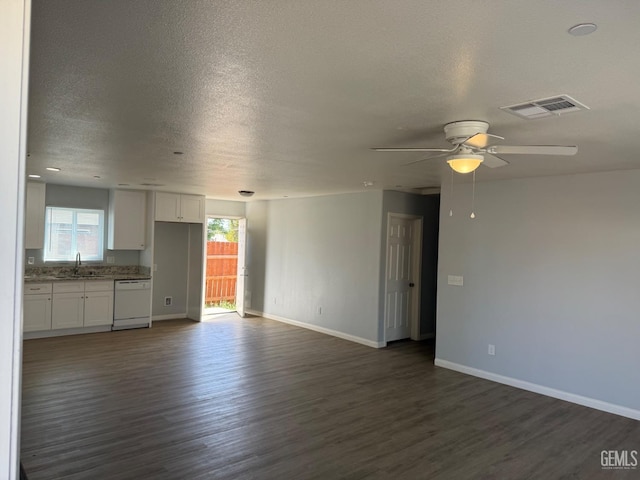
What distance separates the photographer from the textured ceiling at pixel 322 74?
1.57 meters

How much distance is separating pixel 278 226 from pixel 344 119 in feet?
19.8

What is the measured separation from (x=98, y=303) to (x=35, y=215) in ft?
5.56

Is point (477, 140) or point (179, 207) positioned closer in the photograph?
point (477, 140)

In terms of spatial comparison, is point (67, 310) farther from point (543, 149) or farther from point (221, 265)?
point (543, 149)

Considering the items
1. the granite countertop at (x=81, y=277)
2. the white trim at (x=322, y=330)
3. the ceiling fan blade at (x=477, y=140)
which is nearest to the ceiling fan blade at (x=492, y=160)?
the ceiling fan blade at (x=477, y=140)

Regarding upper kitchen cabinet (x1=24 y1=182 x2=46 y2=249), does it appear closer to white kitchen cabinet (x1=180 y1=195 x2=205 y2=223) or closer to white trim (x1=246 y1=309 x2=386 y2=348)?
white kitchen cabinet (x1=180 y1=195 x2=205 y2=223)

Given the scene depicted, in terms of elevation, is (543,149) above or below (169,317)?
above

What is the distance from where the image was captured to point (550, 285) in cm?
491

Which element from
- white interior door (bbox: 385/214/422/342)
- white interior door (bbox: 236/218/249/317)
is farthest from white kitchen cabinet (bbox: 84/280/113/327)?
white interior door (bbox: 385/214/422/342)

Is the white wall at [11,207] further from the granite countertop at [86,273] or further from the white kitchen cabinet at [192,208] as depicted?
the white kitchen cabinet at [192,208]

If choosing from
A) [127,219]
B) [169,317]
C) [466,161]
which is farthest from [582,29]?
[169,317]

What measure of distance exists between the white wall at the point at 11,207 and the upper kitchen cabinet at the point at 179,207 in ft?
25.2

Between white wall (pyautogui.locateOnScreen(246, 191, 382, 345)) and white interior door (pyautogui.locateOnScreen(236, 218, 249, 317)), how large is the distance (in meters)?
0.14

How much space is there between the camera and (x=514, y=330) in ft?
17.0
